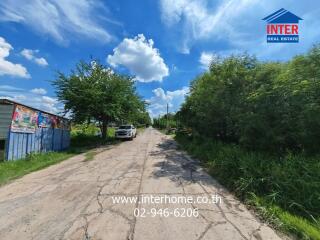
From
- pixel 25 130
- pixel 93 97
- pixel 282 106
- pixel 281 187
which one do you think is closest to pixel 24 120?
pixel 25 130

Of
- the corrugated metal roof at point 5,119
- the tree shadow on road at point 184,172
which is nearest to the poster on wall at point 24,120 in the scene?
the corrugated metal roof at point 5,119

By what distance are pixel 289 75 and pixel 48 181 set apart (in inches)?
328

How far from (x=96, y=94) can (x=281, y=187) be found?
1453 centimetres

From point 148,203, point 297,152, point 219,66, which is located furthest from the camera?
point 219,66

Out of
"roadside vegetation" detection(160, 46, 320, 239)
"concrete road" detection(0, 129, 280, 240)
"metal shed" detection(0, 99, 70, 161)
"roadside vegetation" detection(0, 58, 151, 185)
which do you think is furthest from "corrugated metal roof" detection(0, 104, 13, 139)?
"roadside vegetation" detection(160, 46, 320, 239)

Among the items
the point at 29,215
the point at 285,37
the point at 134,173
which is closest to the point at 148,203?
the point at 29,215

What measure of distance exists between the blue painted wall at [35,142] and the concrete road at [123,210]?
276 cm

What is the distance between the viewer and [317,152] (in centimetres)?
630

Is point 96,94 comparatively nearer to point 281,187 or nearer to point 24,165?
point 24,165

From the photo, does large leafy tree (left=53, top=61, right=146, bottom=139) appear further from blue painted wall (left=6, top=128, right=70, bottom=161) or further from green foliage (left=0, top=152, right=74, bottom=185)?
green foliage (left=0, top=152, right=74, bottom=185)

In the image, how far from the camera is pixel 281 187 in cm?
510

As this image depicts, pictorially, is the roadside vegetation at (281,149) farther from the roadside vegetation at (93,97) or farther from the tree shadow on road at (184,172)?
the roadside vegetation at (93,97)

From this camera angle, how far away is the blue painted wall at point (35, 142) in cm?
937

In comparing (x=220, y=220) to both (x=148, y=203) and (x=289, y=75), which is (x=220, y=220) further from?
(x=289, y=75)
